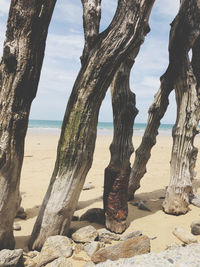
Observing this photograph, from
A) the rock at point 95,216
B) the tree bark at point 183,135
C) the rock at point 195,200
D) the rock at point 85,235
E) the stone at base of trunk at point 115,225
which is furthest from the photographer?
the rock at point 195,200

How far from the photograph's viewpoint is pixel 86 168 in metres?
3.21

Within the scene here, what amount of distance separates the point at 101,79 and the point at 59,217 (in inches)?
71.8

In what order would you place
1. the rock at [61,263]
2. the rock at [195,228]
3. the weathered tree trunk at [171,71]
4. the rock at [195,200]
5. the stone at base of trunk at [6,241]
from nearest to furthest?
the rock at [61,263] → the stone at base of trunk at [6,241] → the rock at [195,228] → the weathered tree trunk at [171,71] → the rock at [195,200]

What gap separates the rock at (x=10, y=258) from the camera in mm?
2528

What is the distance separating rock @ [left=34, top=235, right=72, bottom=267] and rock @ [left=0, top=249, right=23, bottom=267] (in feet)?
0.81

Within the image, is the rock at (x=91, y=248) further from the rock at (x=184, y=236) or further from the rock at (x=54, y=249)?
the rock at (x=184, y=236)

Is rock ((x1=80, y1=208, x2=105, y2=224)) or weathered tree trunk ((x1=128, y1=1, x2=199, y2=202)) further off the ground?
weathered tree trunk ((x1=128, y1=1, x2=199, y2=202))

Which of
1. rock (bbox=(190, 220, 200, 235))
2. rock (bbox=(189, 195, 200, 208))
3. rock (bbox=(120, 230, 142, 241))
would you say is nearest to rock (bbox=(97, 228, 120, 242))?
rock (bbox=(120, 230, 142, 241))

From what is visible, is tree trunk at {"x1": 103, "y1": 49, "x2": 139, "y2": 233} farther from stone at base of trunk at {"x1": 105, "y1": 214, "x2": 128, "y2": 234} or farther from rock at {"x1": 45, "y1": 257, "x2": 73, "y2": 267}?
rock at {"x1": 45, "y1": 257, "x2": 73, "y2": 267}

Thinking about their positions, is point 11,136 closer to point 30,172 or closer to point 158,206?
point 158,206

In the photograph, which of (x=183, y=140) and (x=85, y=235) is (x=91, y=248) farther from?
(x=183, y=140)

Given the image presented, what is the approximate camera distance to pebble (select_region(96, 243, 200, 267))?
6.91 ft

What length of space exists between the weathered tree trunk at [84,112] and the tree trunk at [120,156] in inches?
25.6

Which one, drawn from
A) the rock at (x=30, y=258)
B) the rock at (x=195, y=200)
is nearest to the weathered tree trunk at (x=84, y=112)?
the rock at (x=30, y=258)
